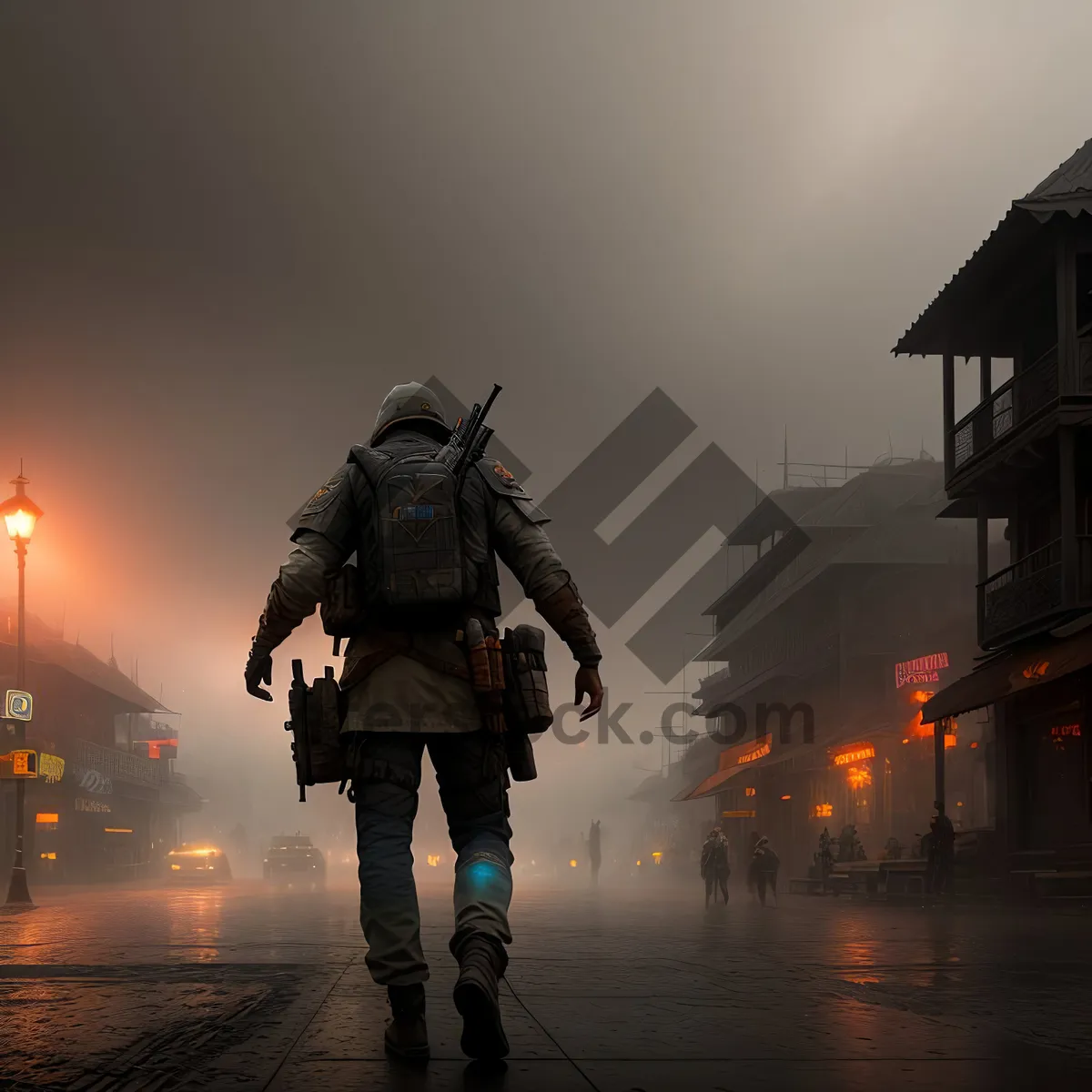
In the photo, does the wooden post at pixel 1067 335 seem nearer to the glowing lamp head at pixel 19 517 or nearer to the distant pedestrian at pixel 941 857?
the distant pedestrian at pixel 941 857

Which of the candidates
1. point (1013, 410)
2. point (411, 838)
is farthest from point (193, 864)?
point (411, 838)

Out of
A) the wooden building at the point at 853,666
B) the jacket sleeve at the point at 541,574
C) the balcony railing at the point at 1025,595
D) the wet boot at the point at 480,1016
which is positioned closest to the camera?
the wet boot at the point at 480,1016

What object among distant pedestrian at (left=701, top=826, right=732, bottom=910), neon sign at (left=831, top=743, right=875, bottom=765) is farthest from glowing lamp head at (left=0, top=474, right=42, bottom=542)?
neon sign at (left=831, top=743, right=875, bottom=765)

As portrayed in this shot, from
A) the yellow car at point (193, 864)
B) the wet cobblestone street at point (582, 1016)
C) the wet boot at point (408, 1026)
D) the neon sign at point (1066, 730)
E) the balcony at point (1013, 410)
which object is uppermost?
the balcony at point (1013, 410)

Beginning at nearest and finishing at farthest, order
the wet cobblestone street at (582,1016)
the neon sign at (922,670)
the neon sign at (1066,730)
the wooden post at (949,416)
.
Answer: the wet cobblestone street at (582,1016) → the neon sign at (1066,730) → the wooden post at (949,416) → the neon sign at (922,670)

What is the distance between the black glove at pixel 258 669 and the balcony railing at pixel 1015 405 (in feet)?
65.4

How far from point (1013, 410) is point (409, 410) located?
22.2 meters

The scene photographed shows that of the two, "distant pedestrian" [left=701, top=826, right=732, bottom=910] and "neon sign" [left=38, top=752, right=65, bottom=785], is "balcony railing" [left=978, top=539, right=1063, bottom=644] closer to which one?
"distant pedestrian" [left=701, top=826, right=732, bottom=910]

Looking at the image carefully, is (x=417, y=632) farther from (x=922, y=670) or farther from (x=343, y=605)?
(x=922, y=670)

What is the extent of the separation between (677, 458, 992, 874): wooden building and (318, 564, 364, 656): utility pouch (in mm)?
30142

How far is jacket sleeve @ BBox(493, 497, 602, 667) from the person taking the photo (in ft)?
16.7

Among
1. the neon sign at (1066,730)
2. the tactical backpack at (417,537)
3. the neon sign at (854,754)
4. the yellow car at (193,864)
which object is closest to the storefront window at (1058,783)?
the neon sign at (1066,730)

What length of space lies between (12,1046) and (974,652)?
3596cm

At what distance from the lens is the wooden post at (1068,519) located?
2225cm
